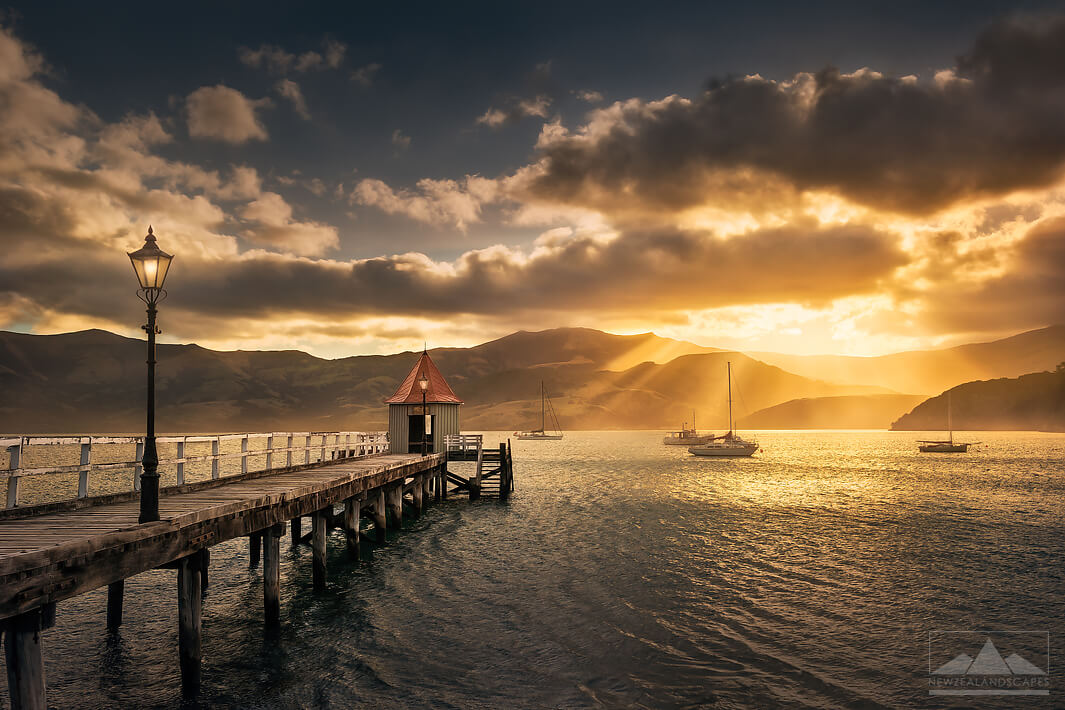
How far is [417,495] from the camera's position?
102 ft

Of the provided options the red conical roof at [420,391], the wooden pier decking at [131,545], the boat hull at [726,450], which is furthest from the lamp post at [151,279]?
the boat hull at [726,450]

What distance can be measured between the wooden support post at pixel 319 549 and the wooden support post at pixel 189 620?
610 centimetres

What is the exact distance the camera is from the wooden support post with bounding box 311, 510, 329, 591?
54.6 feet

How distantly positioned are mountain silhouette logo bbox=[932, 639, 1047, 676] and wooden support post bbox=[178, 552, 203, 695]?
42.5 ft

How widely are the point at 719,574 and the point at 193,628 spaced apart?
589 inches

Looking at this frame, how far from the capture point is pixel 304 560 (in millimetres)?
22969

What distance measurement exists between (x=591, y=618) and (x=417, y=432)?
23.0 m

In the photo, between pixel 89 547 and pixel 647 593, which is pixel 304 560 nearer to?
pixel 647 593

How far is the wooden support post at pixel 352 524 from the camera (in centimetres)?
2009

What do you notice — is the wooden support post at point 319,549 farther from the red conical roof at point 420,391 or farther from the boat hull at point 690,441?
the boat hull at point 690,441

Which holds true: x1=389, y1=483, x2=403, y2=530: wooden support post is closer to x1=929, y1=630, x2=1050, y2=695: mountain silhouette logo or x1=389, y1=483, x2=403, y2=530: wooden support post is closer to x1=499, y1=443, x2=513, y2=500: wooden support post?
x1=499, y1=443, x2=513, y2=500: wooden support post

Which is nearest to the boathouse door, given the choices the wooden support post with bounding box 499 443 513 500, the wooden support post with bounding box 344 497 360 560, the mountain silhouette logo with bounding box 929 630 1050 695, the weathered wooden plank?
the wooden support post with bounding box 499 443 513 500

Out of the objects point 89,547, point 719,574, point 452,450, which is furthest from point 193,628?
point 452,450

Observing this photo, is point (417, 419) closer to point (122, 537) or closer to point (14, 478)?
point (14, 478)
